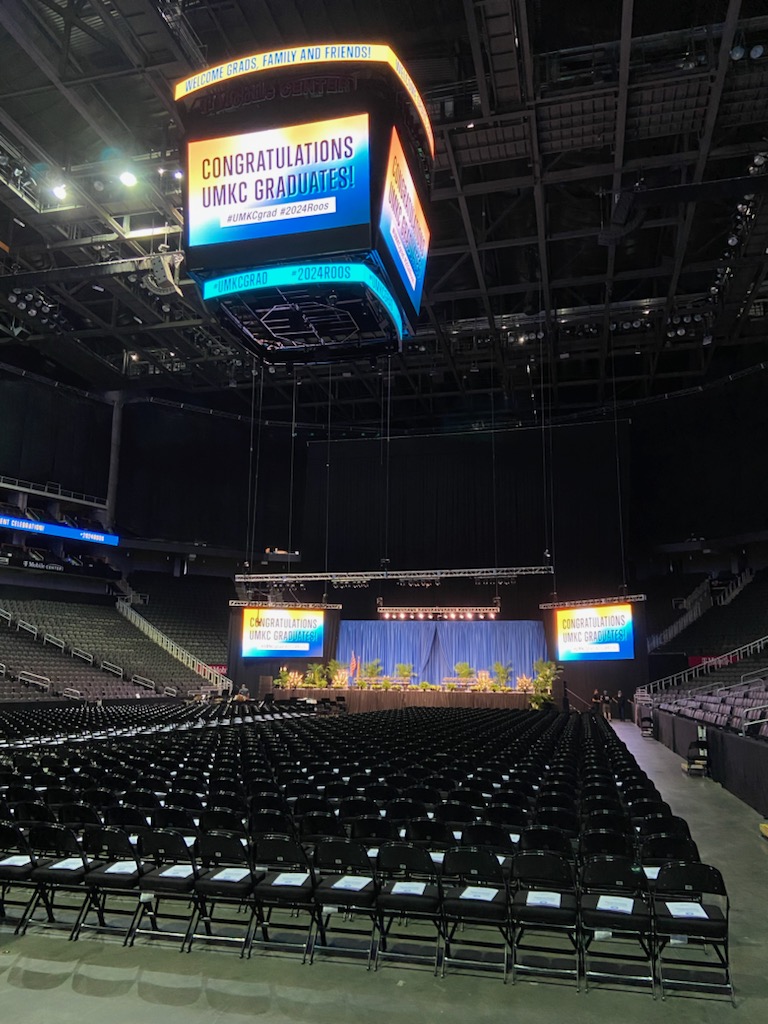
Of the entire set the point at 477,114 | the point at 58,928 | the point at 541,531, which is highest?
the point at 477,114

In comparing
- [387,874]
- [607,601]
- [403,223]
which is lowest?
[387,874]

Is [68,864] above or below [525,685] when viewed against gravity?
below

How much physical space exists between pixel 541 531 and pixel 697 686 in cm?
822

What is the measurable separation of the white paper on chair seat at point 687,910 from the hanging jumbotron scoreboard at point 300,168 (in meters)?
6.87

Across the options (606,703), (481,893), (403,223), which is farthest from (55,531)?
(481,893)

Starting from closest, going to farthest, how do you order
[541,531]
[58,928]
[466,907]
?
[466,907] → [58,928] → [541,531]

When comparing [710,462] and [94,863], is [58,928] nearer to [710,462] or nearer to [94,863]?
[94,863]

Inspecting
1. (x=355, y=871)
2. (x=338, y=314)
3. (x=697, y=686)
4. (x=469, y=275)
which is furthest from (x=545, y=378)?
(x=355, y=871)

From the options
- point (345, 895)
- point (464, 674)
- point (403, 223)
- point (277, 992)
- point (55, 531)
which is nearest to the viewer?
point (277, 992)

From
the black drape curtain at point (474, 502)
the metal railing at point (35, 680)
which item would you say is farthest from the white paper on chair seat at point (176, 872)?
the black drape curtain at point (474, 502)

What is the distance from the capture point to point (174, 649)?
2834 cm

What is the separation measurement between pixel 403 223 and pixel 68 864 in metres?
7.95

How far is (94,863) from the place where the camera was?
471 centimetres

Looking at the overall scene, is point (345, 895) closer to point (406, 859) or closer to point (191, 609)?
point (406, 859)
